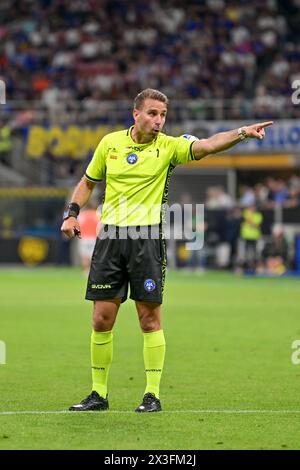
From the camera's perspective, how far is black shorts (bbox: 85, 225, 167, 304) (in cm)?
858

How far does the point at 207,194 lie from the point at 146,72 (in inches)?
190

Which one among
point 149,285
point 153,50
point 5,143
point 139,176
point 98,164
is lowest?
point 149,285

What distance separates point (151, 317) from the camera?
864 centimetres

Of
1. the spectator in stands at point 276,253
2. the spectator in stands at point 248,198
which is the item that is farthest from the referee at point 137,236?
the spectator in stands at point 248,198

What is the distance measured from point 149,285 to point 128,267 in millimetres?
226

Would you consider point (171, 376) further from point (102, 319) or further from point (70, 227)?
point (70, 227)

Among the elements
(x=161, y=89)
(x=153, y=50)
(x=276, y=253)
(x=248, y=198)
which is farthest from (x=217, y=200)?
(x=153, y=50)

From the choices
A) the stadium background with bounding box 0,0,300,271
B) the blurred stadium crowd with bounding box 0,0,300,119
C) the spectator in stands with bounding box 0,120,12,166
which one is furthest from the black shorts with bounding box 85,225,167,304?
the spectator in stands with bounding box 0,120,12,166

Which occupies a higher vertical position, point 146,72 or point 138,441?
point 146,72

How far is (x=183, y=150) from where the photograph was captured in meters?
8.62

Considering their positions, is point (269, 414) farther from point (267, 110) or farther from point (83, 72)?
point (83, 72)

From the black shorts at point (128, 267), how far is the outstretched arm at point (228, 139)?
78 cm

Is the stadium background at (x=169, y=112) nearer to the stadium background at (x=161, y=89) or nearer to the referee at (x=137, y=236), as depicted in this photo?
the stadium background at (x=161, y=89)
